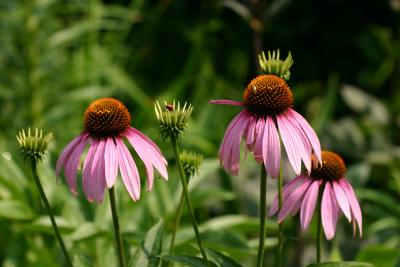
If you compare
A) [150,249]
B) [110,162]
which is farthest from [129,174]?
[150,249]

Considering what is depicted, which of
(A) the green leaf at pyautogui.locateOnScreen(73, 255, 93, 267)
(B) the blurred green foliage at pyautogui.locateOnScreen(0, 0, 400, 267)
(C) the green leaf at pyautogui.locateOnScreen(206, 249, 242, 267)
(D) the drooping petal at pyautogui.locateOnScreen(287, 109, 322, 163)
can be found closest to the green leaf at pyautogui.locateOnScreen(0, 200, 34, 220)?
(B) the blurred green foliage at pyautogui.locateOnScreen(0, 0, 400, 267)

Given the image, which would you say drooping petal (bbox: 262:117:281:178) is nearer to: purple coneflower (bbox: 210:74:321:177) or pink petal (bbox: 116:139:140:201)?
purple coneflower (bbox: 210:74:321:177)

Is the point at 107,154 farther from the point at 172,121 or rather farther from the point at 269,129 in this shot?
the point at 269,129

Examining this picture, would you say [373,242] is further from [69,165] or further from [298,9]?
[298,9]

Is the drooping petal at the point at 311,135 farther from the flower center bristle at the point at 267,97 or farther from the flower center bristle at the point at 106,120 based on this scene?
the flower center bristle at the point at 106,120

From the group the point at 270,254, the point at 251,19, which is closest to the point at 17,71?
the point at 251,19

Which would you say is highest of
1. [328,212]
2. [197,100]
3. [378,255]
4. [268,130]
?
[197,100]
